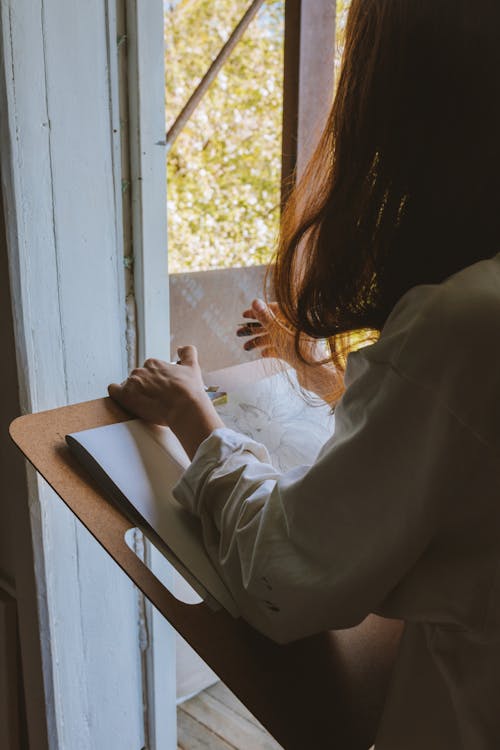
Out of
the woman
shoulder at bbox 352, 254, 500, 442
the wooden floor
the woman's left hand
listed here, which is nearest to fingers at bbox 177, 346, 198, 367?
the woman's left hand

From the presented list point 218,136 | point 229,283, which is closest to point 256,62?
point 218,136

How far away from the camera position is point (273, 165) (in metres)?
2.60

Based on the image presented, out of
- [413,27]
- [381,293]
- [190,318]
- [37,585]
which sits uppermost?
[413,27]

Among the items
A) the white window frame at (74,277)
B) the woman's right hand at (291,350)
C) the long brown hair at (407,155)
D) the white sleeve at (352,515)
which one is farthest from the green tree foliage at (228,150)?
the white sleeve at (352,515)

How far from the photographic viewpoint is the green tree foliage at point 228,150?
8.43ft

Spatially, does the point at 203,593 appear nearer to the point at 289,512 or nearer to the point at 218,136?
the point at 289,512

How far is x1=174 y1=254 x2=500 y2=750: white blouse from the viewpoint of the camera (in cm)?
43

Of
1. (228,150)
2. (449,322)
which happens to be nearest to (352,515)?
(449,322)

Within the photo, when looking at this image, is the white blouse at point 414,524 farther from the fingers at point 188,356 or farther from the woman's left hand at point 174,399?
the fingers at point 188,356

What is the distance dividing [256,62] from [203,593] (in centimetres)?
265

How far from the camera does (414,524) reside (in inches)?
17.7

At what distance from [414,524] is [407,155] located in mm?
308

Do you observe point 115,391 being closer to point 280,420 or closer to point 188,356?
point 188,356

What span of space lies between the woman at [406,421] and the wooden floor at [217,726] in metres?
1.20
